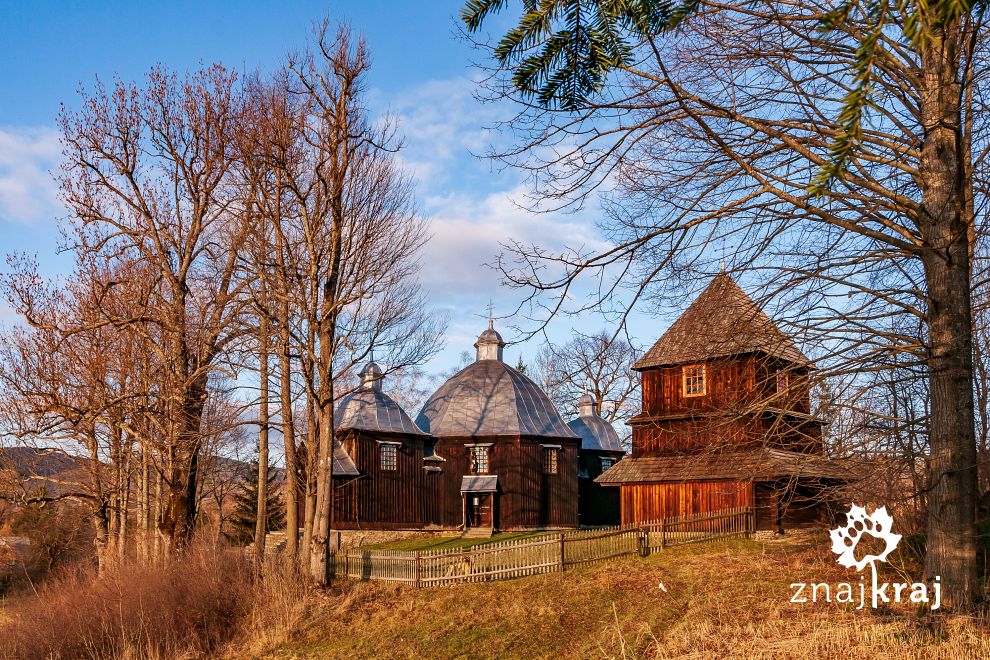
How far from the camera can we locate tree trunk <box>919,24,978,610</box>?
889cm

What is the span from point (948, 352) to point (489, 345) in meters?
32.9

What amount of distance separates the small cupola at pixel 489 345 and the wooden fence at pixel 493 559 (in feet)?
60.0

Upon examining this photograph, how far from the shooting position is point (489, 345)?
41344 millimetres

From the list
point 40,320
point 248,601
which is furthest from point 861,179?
point 40,320

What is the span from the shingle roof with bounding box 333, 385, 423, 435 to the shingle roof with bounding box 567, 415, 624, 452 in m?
9.84

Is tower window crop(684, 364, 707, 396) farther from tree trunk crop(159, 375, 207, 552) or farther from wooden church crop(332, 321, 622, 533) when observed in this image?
tree trunk crop(159, 375, 207, 552)

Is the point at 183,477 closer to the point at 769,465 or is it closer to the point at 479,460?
the point at 769,465

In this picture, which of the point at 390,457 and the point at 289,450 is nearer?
the point at 289,450

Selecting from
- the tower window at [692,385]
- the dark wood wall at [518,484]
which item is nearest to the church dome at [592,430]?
the dark wood wall at [518,484]

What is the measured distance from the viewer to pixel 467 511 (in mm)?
36875

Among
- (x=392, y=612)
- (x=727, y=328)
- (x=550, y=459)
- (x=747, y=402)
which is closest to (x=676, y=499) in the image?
(x=550, y=459)

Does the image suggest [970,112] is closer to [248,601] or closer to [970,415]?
[970,415]

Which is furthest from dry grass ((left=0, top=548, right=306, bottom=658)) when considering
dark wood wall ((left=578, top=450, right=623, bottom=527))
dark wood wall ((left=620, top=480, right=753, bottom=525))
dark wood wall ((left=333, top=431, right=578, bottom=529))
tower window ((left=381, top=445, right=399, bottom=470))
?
dark wood wall ((left=578, top=450, right=623, bottom=527))

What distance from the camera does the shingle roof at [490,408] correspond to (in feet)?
123
